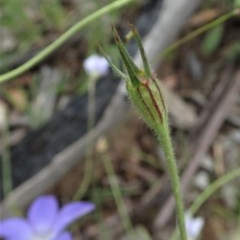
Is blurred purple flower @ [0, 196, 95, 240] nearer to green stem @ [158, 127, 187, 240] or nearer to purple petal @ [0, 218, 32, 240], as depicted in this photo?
purple petal @ [0, 218, 32, 240]

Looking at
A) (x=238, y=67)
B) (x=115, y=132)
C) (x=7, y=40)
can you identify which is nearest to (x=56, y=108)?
(x=115, y=132)

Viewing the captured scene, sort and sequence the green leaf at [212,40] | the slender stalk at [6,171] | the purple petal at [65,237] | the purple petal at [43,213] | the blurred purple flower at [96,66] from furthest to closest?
the green leaf at [212,40] → the slender stalk at [6,171] → the blurred purple flower at [96,66] → the purple petal at [43,213] → the purple petal at [65,237]

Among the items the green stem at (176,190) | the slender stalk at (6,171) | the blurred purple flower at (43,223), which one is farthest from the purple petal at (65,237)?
the slender stalk at (6,171)

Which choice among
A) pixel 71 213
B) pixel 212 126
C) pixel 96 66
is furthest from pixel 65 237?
pixel 212 126

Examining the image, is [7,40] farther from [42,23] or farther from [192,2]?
[192,2]

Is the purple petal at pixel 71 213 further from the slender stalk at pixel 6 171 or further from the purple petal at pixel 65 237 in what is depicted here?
the slender stalk at pixel 6 171

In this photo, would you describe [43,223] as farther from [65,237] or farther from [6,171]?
[6,171]
